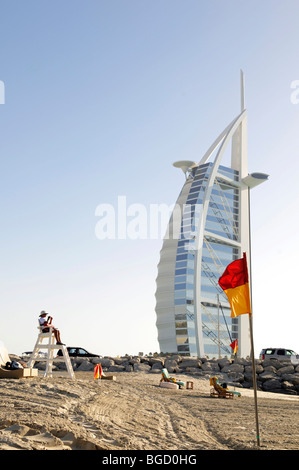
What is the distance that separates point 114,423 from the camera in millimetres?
8930

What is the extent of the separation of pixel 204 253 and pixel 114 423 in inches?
2680

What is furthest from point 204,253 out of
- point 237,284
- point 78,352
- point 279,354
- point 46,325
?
point 237,284

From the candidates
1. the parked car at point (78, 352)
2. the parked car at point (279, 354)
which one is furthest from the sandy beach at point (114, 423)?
the parked car at point (279, 354)

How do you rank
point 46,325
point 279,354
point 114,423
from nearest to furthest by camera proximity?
point 114,423 → point 46,325 → point 279,354

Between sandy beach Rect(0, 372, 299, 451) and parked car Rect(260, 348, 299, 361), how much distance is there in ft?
93.3

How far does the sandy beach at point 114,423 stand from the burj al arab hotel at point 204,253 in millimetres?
54684

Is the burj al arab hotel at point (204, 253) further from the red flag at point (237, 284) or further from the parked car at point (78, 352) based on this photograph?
the red flag at point (237, 284)

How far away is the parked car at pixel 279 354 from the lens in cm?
4141

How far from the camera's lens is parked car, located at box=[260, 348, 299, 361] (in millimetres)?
41406

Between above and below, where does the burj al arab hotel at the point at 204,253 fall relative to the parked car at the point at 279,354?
above

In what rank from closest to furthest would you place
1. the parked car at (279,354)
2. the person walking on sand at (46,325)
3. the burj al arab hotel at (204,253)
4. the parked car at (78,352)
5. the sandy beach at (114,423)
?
the sandy beach at (114,423) < the person walking on sand at (46,325) < the parked car at (78,352) < the parked car at (279,354) < the burj al arab hotel at (204,253)

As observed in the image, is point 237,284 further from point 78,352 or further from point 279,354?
point 279,354
